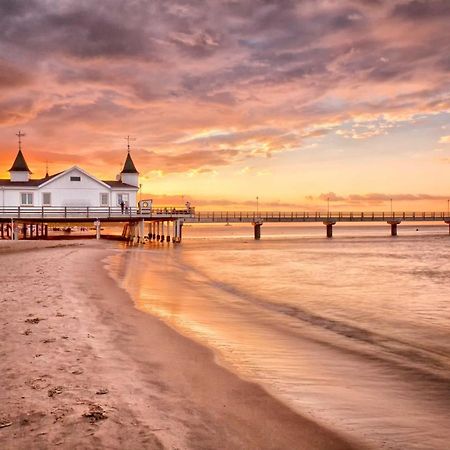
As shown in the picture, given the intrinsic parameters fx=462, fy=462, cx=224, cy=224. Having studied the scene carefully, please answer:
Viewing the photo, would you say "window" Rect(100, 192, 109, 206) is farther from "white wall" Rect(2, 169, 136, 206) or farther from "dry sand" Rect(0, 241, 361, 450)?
"dry sand" Rect(0, 241, 361, 450)

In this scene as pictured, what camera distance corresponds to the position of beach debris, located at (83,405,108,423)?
496 cm

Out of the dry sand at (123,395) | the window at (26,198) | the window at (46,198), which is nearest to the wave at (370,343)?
the dry sand at (123,395)

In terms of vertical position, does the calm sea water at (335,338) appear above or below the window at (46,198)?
below

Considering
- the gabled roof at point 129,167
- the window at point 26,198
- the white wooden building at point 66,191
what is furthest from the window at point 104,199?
the window at point 26,198

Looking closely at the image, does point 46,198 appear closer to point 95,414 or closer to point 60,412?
point 60,412

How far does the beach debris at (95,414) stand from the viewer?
4.96 meters

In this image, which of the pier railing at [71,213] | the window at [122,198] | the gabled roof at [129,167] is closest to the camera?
the pier railing at [71,213]

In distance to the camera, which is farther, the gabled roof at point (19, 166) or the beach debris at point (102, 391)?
the gabled roof at point (19, 166)

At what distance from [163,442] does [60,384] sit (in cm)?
207

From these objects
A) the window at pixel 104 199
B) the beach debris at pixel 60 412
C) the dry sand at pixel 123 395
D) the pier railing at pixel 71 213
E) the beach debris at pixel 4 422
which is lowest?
the dry sand at pixel 123 395

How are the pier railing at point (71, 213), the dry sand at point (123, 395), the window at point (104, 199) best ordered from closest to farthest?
the dry sand at point (123, 395)
the pier railing at point (71, 213)
the window at point (104, 199)

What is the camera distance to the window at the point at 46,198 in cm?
5066

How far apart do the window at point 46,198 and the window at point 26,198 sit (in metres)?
1.25

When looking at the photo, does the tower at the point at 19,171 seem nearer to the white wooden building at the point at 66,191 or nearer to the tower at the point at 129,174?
the white wooden building at the point at 66,191
